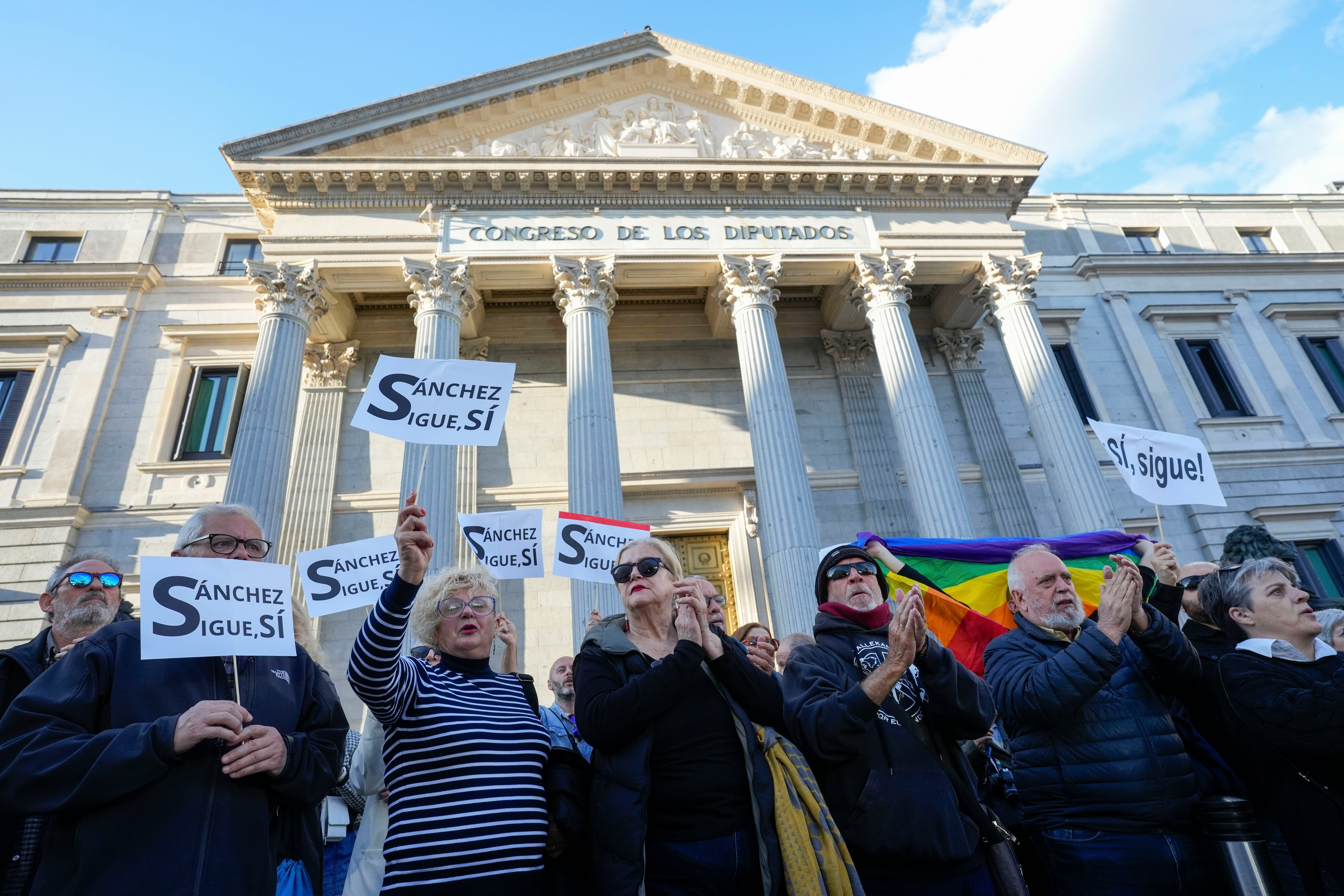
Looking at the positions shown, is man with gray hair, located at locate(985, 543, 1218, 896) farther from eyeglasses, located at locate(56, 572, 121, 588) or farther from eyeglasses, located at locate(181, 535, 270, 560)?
eyeglasses, located at locate(56, 572, 121, 588)

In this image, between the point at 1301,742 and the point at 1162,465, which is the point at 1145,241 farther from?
the point at 1301,742

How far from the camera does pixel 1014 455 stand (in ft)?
56.5

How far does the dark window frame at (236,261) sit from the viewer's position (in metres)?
17.4

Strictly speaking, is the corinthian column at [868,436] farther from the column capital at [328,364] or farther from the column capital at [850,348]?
the column capital at [328,364]

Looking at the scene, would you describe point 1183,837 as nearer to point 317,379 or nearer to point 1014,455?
point 1014,455

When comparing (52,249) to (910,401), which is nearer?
(910,401)

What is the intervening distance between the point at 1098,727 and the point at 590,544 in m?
5.30

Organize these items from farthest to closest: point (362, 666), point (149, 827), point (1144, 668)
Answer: point (1144, 668) < point (362, 666) < point (149, 827)

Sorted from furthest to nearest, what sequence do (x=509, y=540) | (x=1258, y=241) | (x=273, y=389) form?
(x=1258, y=241)
(x=273, y=389)
(x=509, y=540)

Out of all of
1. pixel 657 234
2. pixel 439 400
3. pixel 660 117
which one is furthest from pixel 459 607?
pixel 660 117

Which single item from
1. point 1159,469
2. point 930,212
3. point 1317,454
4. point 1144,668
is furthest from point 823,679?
point 1317,454

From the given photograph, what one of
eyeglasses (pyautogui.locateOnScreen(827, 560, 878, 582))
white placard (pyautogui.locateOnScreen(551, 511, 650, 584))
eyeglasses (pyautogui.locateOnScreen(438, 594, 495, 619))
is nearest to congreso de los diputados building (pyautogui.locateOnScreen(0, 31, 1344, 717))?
white placard (pyautogui.locateOnScreen(551, 511, 650, 584))

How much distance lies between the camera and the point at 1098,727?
370 cm

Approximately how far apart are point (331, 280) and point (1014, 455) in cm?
1505
